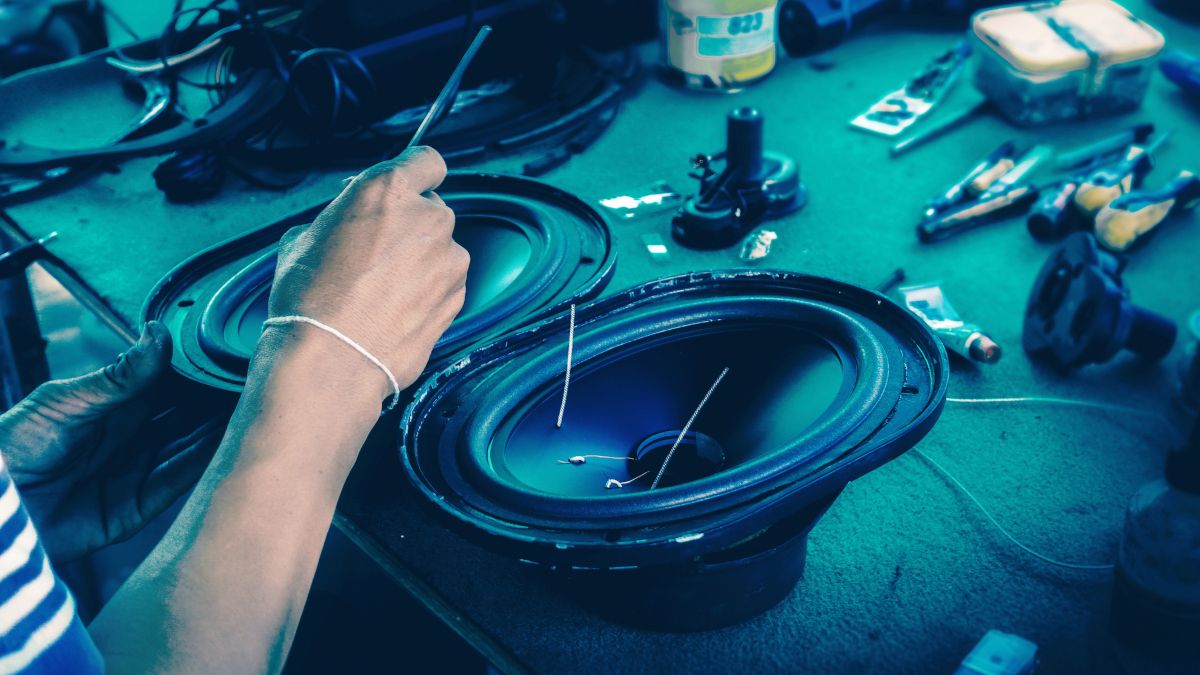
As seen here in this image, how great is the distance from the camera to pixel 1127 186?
108 centimetres

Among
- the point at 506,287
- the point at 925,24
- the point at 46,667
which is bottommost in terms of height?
the point at 925,24

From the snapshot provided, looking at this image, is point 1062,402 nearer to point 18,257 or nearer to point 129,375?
point 129,375

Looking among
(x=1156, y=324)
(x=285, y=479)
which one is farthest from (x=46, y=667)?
(x=1156, y=324)

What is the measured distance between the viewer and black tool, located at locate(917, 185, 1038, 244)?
1.10 metres

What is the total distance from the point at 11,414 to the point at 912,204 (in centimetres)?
106

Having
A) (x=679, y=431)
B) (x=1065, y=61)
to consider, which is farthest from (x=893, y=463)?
(x=1065, y=61)

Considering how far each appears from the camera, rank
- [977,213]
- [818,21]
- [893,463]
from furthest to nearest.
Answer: [818,21] → [977,213] → [893,463]

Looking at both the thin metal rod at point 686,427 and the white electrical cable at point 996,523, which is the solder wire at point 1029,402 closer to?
the white electrical cable at point 996,523

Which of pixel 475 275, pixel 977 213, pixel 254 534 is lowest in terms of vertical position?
pixel 977 213

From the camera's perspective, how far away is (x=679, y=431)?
0.68 meters

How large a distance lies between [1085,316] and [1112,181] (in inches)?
13.7

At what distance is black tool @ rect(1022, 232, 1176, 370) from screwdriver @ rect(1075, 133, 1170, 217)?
0.62 feet

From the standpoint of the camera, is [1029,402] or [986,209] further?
[986,209]

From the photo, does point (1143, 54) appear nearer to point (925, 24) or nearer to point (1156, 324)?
point (925, 24)
